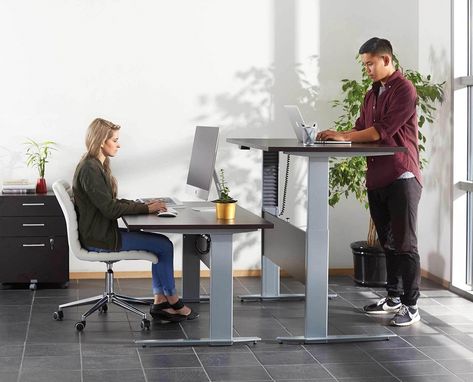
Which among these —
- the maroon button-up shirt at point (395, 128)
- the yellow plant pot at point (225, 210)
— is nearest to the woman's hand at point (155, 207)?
the yellow plant pot at point (225, 210)

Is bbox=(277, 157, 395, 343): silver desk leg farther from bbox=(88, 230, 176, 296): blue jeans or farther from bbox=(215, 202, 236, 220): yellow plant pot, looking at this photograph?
bbox=(88, 230, 176, 296): blue jeans

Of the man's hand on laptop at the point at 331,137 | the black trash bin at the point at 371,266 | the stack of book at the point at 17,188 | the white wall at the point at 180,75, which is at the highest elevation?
the white wall at the point at 180,75

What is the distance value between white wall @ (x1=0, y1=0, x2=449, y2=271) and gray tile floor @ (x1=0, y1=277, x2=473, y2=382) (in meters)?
1.29

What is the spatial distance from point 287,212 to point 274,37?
56.1 inches

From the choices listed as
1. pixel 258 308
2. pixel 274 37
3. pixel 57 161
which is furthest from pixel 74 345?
pixel 274 37

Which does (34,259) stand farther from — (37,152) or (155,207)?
(155,207)

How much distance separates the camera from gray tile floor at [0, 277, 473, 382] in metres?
4.83

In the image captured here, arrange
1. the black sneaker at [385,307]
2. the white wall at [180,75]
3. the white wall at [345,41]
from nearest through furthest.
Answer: the black sneaker at [385,307] → the white wall at [180,75] → the white wall at [345,41]

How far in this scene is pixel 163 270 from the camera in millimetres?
5848

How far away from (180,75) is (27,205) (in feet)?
5.21

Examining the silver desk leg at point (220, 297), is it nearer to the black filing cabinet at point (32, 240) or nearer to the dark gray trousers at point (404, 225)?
the dark gray trousers at point (404, 225)

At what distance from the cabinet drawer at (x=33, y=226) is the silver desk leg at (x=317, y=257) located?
2.31 m

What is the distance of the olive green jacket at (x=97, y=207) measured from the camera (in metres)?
5.62

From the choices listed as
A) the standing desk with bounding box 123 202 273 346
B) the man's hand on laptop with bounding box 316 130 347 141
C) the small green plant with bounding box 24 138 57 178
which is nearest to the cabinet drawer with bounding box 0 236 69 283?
the small green plant with bounding box 24 138 57 178
